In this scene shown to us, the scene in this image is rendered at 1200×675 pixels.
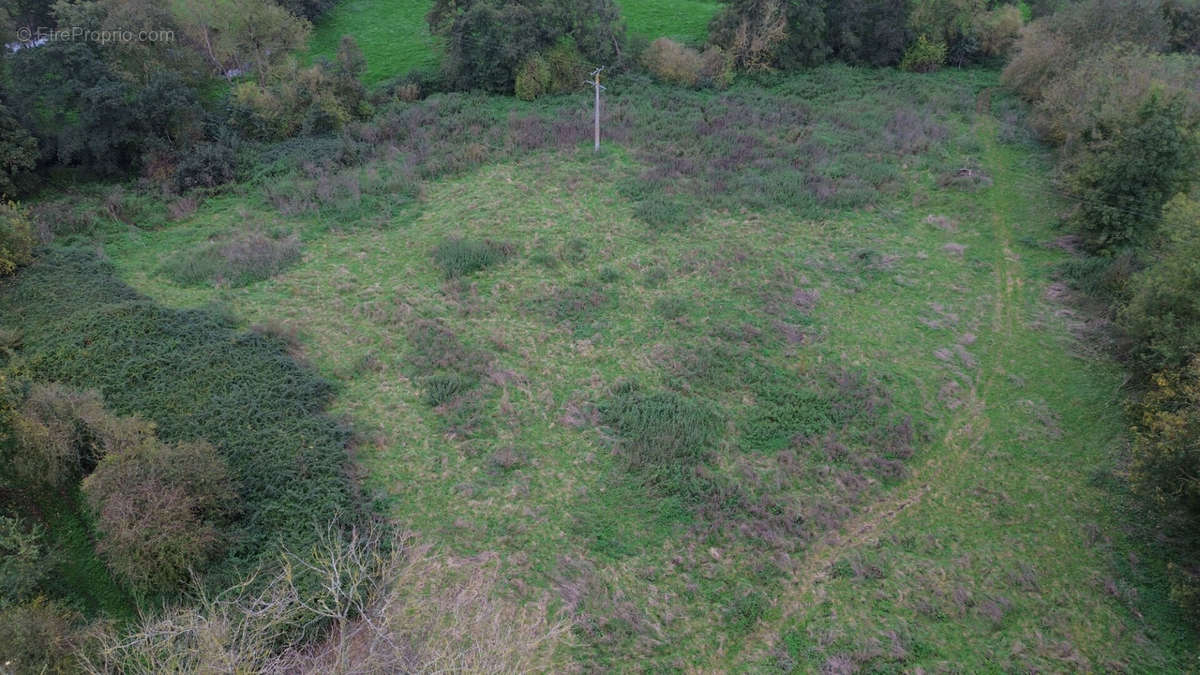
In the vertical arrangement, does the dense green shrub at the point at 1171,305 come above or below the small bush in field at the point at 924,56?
below

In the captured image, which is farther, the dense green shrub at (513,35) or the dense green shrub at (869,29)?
the dense green shrub at (869,29)

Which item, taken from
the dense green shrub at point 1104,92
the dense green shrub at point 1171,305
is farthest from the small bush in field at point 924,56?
the dense green shrub at point 1171,305

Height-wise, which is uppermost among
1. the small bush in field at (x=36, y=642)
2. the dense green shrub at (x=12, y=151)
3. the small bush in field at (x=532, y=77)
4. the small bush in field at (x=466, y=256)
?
the small bush in field at (x=532, y=77)

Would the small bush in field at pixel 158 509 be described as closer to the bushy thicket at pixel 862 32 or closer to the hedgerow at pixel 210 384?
the hedgerow at pixel 210 384

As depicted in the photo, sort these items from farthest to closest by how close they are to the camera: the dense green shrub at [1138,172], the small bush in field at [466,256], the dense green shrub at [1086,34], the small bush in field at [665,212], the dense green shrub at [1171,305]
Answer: the dense green shrub at [1086,34]
the small bush in field at [665,212]
the small bush in field at [466,256]
the dense green shrub at [1138,172]
the dense green shrub at [1171,305]

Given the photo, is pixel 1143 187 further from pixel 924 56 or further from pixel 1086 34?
pixel 924 56

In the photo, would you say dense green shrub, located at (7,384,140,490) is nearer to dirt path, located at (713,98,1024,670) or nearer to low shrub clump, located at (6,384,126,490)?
low shrub clump, located at (6,384,126,490)

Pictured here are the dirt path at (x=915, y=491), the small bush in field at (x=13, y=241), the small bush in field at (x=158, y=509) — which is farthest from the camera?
the small bush in field at (x=13, y=241)

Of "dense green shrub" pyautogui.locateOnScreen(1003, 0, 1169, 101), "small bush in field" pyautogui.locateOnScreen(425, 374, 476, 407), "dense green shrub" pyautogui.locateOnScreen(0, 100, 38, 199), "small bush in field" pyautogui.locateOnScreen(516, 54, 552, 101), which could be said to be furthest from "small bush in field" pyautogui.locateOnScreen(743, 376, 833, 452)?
"dense green shrub" pyautogui.locateOnScreen(0, 100, 38, 199)
